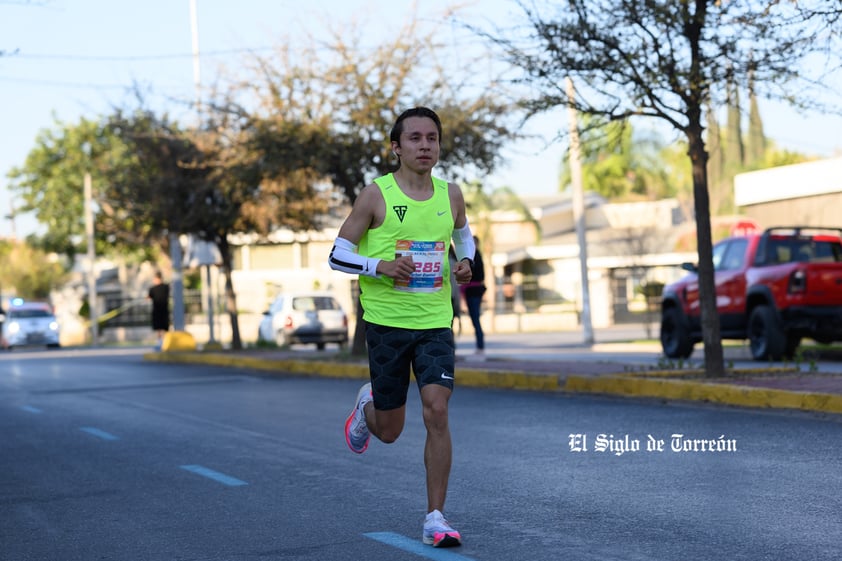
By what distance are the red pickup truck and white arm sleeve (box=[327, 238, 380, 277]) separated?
11.1 m

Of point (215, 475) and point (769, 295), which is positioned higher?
point (769, 295)

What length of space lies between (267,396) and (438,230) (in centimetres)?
1027

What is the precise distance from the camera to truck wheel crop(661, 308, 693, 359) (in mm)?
19828

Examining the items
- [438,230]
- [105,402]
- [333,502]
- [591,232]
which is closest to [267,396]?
[105,402]

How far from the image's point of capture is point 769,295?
17828 millimetres

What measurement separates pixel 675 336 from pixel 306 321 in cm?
1347

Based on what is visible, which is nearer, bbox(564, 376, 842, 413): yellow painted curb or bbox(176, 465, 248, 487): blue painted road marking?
bbox(176, 465, 248, 487): blue painted road marking

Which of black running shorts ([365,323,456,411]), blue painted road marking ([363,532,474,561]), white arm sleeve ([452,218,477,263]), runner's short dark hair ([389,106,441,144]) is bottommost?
blue painted road marking ([363,532,474,561])

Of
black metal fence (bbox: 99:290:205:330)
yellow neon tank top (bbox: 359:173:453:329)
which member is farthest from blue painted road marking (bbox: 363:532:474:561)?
black metal fence (bbox: 99:290:205:330)

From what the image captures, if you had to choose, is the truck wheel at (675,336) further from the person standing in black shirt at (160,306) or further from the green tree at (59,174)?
the green tree at (59,174)

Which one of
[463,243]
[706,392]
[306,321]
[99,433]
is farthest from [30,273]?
[463,243]

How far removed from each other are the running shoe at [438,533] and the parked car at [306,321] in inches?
1007

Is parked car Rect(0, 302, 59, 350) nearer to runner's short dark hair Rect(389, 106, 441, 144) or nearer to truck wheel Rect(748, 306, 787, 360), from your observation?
truck wheel Rect(748, 306, 787, 360)

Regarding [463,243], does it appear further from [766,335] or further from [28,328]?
[28,328]
